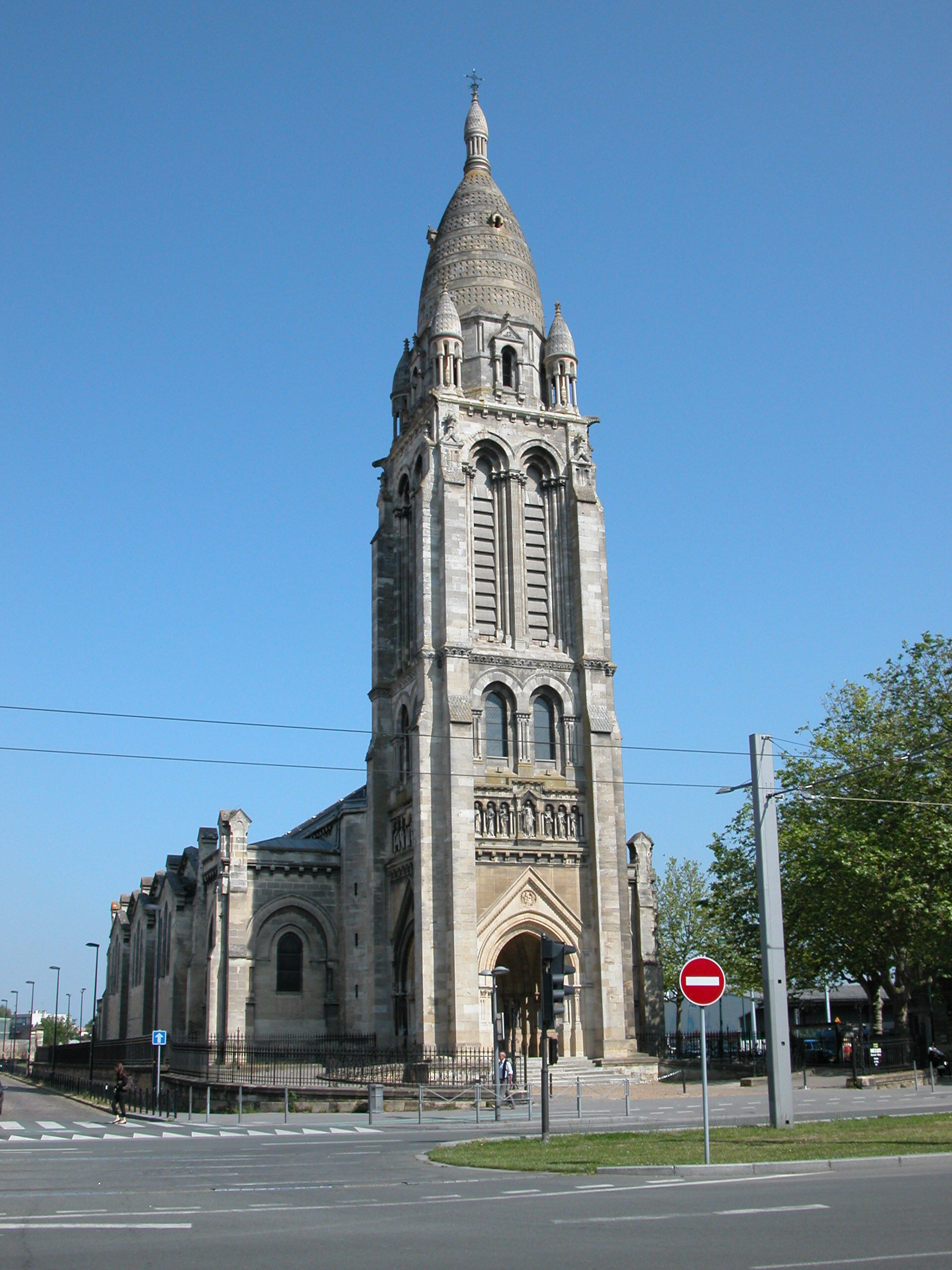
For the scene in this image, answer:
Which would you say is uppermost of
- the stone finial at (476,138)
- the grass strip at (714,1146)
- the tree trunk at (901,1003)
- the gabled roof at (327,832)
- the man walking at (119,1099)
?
the stone finial at (476,138)

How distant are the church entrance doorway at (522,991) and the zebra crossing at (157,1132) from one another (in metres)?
13.8

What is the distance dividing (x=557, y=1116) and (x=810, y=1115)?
6.32 metres

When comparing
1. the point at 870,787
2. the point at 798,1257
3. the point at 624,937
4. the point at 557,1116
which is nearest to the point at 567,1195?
the point at 798,1257

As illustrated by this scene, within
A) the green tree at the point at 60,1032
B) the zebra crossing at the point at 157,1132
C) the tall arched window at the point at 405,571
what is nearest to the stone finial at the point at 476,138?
A: the tall arched window at the point at 405,571

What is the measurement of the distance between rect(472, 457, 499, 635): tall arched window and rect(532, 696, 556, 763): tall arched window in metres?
3.24

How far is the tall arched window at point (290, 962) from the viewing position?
4994 centimetres

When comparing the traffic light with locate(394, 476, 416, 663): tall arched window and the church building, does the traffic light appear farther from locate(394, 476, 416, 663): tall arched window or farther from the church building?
locate(394, 476, 416, 663): tall arched window

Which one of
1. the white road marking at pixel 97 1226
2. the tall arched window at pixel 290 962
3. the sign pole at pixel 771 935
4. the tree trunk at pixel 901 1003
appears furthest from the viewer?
the tall arched window at pixel 290 962

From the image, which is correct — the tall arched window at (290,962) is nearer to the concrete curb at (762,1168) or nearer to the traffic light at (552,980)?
the traffic light at (552,980)

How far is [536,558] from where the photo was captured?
4891 centimetres

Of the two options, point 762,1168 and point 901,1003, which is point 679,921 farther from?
point 762,1168

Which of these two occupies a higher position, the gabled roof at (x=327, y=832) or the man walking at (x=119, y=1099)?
the gabled roof at (x=327, y=832)

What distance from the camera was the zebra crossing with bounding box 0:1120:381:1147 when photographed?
26703 mm

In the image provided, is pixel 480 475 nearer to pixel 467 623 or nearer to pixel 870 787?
pixel 467 623
